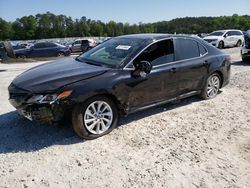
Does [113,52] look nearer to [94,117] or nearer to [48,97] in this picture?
[94,117]

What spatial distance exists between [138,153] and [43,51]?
62.4 feet

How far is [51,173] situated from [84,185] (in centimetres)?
51

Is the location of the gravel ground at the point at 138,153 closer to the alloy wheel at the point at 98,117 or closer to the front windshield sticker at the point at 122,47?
the alloy wheel at the point at 98,117

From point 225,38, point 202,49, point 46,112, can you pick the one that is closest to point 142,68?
point 46,112

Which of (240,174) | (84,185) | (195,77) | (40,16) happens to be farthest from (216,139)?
(40,16)

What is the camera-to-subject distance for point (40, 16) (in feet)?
334

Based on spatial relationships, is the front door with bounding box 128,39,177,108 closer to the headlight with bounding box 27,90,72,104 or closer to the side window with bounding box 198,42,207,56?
the side window with bounding box 198,42,207,56

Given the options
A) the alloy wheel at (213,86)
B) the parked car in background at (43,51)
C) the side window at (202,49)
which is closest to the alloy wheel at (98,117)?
the side window at (202,49)

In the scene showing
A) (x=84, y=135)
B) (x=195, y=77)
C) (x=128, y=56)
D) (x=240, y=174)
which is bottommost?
(x=240, y=174)

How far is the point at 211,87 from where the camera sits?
6.58 meters

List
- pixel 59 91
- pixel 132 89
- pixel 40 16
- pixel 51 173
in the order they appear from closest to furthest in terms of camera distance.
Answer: pixel 51 173 < pixel 59 91 < pixel 132 89 < pixel 40 16

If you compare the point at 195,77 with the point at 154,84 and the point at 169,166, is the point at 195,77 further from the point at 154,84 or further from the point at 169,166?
the point at 169,166

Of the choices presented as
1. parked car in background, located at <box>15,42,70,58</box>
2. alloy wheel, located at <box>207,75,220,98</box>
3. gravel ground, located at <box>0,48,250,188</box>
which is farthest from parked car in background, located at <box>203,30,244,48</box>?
gravel ground, located at <box>0,48,250,188</box>

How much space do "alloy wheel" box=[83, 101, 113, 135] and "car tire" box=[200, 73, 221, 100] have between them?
106 inches
